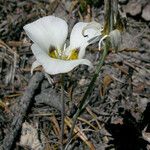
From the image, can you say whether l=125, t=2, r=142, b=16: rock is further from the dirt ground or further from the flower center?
the flower center

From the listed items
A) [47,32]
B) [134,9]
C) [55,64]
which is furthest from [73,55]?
[134,9]

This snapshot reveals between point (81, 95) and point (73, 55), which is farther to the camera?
point (81, 95)

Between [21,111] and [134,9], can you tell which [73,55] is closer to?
[21,111]

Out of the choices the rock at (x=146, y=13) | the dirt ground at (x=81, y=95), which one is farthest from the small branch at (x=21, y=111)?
the rock at (x=146, y=13)

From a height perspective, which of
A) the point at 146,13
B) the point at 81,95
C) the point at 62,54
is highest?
the point at 146,13

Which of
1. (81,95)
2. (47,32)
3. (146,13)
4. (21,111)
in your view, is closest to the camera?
(47,32)

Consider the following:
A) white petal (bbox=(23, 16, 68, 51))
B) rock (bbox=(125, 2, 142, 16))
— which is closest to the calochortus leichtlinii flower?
white petal (bbox=(23, 16, 68, 51))

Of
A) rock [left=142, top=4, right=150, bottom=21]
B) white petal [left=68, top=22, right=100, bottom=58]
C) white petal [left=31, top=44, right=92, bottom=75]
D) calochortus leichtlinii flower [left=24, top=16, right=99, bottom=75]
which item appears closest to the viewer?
white petal [left=31, top=44, right=92, bottom=75]
